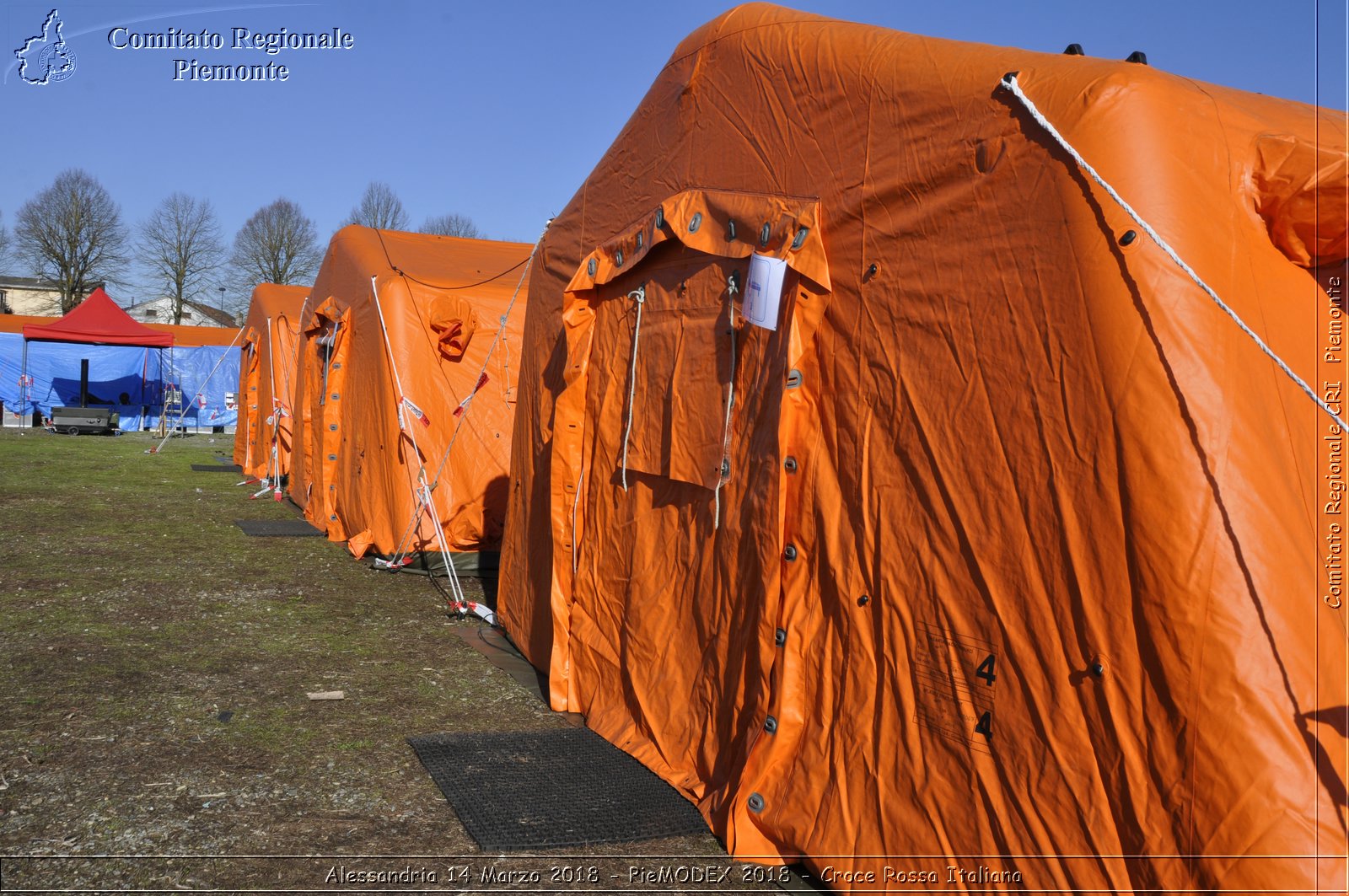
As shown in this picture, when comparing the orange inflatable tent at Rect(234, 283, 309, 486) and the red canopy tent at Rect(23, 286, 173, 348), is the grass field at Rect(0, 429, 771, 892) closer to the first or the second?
the orange inflatable tent at Rect(234, 283, 309, 486)

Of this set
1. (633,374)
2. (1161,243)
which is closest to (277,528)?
(633,374)

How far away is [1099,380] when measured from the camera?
245 centimetres

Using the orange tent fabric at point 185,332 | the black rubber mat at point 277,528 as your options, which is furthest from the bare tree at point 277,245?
the black rubber mat at point 277,528

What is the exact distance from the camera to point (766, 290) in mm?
3510

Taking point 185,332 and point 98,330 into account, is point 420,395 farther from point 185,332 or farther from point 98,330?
point 185,332

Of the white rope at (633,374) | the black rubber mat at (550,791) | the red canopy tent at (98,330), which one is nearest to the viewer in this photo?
the black rubber mat at (550,791)

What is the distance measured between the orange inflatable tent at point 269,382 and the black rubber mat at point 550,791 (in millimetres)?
10545

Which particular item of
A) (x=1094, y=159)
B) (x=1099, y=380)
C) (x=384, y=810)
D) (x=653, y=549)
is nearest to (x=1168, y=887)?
(x=1099, y=380)

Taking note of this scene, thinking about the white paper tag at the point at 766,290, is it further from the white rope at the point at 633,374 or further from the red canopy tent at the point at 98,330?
the red canopy tent at the point at 98,330

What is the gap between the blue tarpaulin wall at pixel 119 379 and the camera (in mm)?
28234

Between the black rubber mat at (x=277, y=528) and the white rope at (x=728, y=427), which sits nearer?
the white rope at (x=728, y=427)

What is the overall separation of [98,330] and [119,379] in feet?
20.0

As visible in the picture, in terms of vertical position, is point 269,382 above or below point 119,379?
above

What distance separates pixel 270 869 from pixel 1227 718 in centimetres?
303
